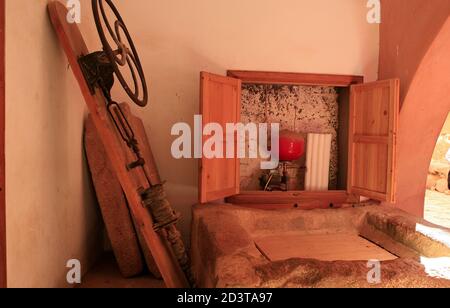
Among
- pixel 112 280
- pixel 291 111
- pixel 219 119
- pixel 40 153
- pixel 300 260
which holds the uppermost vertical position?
pixel 291 111

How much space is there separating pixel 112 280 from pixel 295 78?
246 centimetres

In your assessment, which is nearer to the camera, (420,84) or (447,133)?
(420,84)

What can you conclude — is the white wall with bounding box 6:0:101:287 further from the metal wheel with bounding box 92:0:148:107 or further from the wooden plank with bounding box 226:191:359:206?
the wooden plank with bounding box 226:191:359:206

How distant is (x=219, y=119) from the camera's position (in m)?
3.22

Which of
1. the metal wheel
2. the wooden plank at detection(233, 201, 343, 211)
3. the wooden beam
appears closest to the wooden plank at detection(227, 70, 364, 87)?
the wooden beam

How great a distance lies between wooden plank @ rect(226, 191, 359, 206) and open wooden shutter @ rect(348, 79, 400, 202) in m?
0.12

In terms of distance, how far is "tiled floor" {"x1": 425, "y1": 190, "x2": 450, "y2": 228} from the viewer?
5.69m

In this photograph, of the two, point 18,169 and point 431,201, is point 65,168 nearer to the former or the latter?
point 18,169

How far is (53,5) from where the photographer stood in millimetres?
2207

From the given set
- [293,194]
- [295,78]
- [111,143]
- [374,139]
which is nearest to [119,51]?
[111,143]

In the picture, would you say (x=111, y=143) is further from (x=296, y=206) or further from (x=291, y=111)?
(x=291, y=111)

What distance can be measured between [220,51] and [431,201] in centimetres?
577
